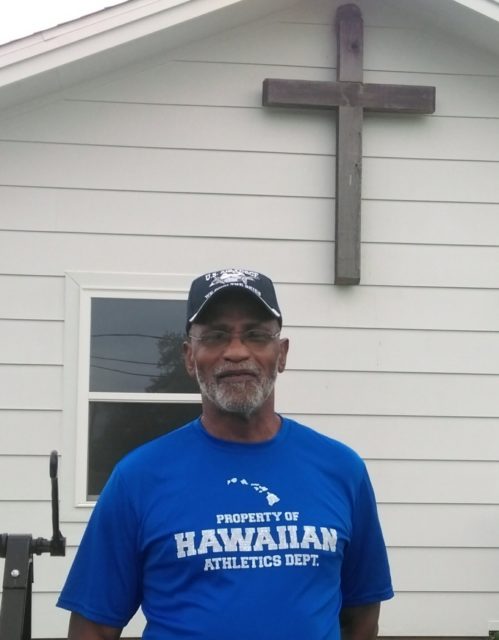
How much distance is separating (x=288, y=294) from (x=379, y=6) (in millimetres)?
1560

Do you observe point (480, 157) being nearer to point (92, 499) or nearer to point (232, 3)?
point (232, 3)

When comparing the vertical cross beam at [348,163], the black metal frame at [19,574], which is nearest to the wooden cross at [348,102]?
the vertical cross beam at [348,163]

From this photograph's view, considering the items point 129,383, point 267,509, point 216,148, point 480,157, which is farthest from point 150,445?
point 480,157

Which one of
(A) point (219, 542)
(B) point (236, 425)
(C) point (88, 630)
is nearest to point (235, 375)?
(B) point (236, 425)

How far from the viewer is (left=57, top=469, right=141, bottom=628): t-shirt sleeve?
2.28 m

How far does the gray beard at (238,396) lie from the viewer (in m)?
2.38

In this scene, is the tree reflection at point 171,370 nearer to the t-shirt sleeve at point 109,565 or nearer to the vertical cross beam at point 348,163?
the vertical cross beam at point 348,163

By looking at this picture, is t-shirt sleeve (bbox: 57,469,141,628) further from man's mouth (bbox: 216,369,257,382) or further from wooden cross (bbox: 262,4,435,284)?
wooden cross (bbox: 262,4,435,284)

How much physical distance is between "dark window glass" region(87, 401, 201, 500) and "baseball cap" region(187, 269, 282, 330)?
242 cm

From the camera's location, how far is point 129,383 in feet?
15.9

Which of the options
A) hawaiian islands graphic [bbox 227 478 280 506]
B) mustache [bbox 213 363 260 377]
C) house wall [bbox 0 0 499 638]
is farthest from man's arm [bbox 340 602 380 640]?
house wall [bbox 0 0 499 638]

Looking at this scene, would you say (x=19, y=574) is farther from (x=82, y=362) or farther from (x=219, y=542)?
(x=82, y=362)

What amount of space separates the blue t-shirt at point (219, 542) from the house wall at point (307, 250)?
2.49 meters

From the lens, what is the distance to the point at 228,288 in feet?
7.97
